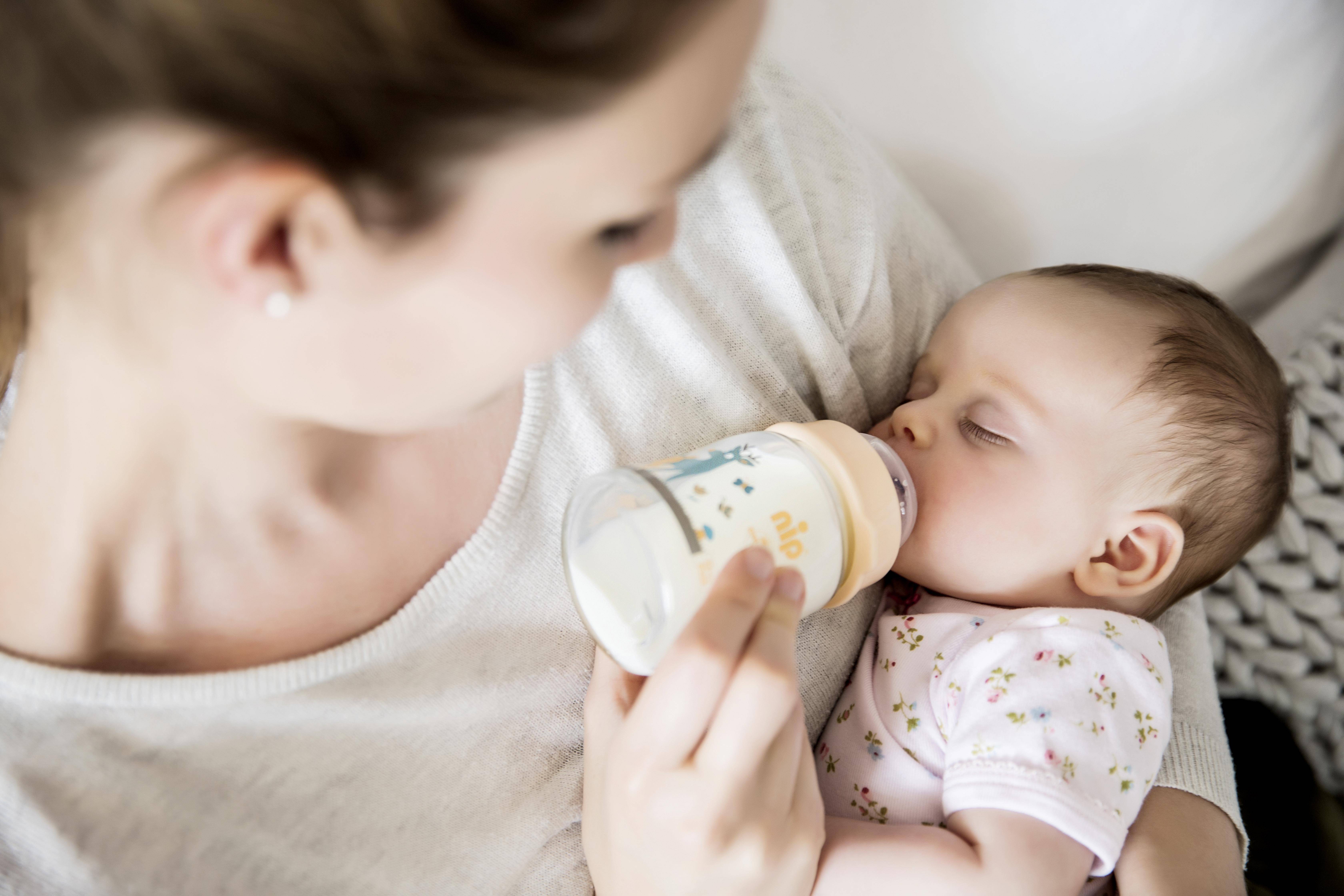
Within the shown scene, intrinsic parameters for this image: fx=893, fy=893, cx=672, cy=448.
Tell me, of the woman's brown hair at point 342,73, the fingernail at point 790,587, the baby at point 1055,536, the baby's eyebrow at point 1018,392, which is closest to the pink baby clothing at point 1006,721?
the baby at point 1055,536

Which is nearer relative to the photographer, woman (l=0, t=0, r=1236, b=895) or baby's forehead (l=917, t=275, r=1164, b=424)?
woman (l=0, t=0, r=1236, b=895)

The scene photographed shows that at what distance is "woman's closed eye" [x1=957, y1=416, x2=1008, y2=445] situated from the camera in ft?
3.60

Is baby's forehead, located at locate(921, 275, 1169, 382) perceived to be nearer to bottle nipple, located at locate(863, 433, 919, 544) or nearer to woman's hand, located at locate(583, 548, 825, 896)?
bottle nipple, located at locate(863, 433, 919, 544)

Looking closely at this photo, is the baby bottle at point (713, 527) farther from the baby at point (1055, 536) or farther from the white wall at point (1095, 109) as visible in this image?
the white wall at point (1095, 109)

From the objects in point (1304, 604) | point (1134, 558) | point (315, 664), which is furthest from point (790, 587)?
point (1304, 604)

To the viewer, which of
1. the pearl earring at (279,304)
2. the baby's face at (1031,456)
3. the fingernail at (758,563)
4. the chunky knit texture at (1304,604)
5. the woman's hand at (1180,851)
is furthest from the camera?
the chunky knit texture at (1304,604)

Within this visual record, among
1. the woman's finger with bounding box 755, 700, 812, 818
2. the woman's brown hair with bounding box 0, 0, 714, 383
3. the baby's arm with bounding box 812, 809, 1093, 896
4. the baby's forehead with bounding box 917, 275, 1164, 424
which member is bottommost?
the baby's arm with bounding box 812, 809, 1093, 896

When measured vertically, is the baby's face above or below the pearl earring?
below

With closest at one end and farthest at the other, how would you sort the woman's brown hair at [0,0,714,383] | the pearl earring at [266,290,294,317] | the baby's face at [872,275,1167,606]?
the woman's brown hair at [0,0,714,383], the pearl earring at [266,290,294,317], the baby's face at [872,275,1167,606]

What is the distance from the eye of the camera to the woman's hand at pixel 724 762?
649 mm

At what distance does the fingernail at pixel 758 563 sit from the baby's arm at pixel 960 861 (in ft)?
1.17

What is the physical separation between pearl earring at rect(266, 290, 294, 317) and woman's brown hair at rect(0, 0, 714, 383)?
0.28ft

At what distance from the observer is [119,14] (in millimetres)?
436

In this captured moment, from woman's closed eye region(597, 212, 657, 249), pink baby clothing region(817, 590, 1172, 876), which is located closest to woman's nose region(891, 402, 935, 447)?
pink baby clothing region(817, 590, 1172, 876)
